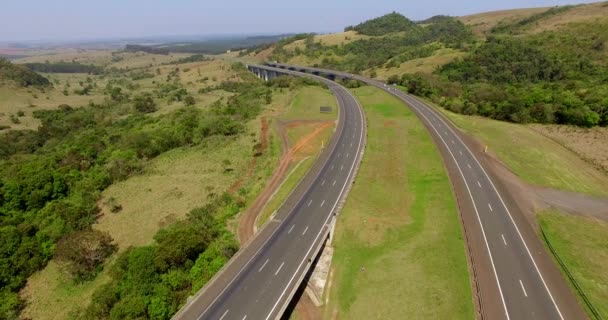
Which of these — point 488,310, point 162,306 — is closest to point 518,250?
point 488,310

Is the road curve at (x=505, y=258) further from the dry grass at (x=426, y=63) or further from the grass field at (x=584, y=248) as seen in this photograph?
the dry grass at (x=426, y=63)

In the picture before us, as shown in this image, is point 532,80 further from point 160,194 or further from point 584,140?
point 160,194

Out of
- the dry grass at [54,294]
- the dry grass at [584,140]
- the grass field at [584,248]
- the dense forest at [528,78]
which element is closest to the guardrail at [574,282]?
the grass field at [584,248]

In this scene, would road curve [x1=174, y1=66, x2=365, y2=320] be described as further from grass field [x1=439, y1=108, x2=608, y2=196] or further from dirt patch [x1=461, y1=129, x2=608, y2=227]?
grass field [x1=439, y1=108, x2=608, y2=196]

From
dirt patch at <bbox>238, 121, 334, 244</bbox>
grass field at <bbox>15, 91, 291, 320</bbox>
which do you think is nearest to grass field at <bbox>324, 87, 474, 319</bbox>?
dirt patch at <bbox>238, 121, 334, 244</bbox>

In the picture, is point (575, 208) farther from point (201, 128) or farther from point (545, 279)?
point (201, 128)

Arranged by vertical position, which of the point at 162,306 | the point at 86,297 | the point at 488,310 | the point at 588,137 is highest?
the point at 588,137

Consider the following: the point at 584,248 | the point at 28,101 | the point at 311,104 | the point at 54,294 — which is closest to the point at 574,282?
the point at 584,248
